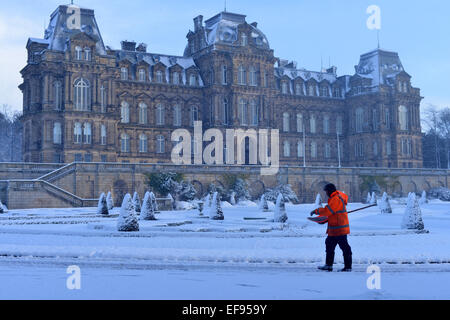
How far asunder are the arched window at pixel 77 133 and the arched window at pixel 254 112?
65.6ft

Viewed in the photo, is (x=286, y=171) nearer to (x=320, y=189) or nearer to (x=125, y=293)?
(x=320, y=189)

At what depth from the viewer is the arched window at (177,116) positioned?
6438cm

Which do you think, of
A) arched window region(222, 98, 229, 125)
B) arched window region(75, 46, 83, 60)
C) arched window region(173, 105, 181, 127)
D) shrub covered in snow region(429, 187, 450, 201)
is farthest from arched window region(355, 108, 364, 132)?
arched window region(75, 46, 83, 60)

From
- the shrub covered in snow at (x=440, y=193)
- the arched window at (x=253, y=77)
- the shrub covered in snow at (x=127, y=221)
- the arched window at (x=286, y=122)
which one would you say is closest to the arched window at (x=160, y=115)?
the arched window at (x=253, y=77)

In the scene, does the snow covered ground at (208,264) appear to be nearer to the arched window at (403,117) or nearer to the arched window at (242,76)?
the arched window at (242,76)

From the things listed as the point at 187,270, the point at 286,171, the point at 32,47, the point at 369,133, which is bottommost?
the point at 187,270

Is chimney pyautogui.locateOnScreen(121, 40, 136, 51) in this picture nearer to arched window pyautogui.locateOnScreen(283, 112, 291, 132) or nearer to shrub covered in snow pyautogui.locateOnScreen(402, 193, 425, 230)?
arched window pyautogui.locateOnScreen(283, 112, 291, 132)

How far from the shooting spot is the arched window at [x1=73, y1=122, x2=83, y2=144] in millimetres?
52938

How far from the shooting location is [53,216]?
93.5 feet

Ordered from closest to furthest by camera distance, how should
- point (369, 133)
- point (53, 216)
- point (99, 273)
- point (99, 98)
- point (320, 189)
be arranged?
1. point (99, 273)
2. point (53, 216)
3. point (99, 98)
4. point (320, 189)
5. point (369, 133)

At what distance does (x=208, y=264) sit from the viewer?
1317 centimetres

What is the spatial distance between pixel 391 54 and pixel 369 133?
40.9 ft

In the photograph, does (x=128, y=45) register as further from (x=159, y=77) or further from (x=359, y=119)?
(x=359, y=119)
